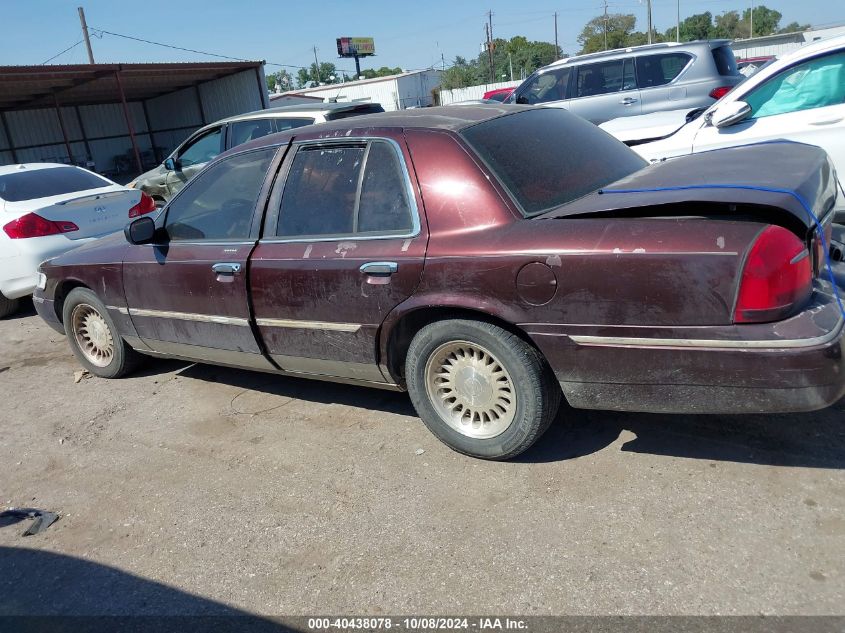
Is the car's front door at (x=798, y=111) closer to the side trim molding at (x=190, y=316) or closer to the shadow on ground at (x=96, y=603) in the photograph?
the side trim molding at (x=190, y=316)

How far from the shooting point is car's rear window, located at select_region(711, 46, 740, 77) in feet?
33.2

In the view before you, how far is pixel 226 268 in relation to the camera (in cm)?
400

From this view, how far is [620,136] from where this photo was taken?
21.7 feet

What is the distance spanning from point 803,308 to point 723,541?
95 centimetres

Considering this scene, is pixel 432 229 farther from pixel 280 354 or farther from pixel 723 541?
pixel 723 541

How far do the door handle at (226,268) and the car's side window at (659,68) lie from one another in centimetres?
859

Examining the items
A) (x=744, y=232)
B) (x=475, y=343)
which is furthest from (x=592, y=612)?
(x=744, y=232)

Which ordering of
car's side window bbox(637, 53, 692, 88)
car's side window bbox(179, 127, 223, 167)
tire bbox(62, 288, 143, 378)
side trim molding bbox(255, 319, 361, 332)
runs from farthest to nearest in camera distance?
car's side window bbox(637, 53, 692, 88) → car's side window bbox(179, 127, 223, 167) → tire bbox(62, 288, 143, 378) → side trim molding bbox(255, 319, 361, 332)

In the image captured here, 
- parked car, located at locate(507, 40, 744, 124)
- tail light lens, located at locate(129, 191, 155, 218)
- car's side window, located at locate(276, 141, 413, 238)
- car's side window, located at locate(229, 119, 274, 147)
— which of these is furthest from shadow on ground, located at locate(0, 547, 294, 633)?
parked car, located at locate(507, 40, 744, 124)

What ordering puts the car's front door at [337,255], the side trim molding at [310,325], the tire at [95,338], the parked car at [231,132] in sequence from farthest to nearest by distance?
the parked car at [231,132] → the tire at [95,338] → the side trim molding at [310,325] → the car's front door at [337,255]

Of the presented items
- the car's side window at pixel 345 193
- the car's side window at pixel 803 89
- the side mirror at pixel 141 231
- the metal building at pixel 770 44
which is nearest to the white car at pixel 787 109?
the car's side window at pixel 803 89

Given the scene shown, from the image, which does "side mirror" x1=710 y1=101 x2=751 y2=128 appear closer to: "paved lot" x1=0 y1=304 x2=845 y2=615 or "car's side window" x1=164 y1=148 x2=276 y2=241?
"paved lot" x1=0 y1=304 x2=845 y2=615

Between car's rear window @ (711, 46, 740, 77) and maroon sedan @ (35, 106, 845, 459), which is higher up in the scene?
car's rear window @ (711, 46, 740, 77)

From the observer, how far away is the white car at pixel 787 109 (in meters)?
5.14
